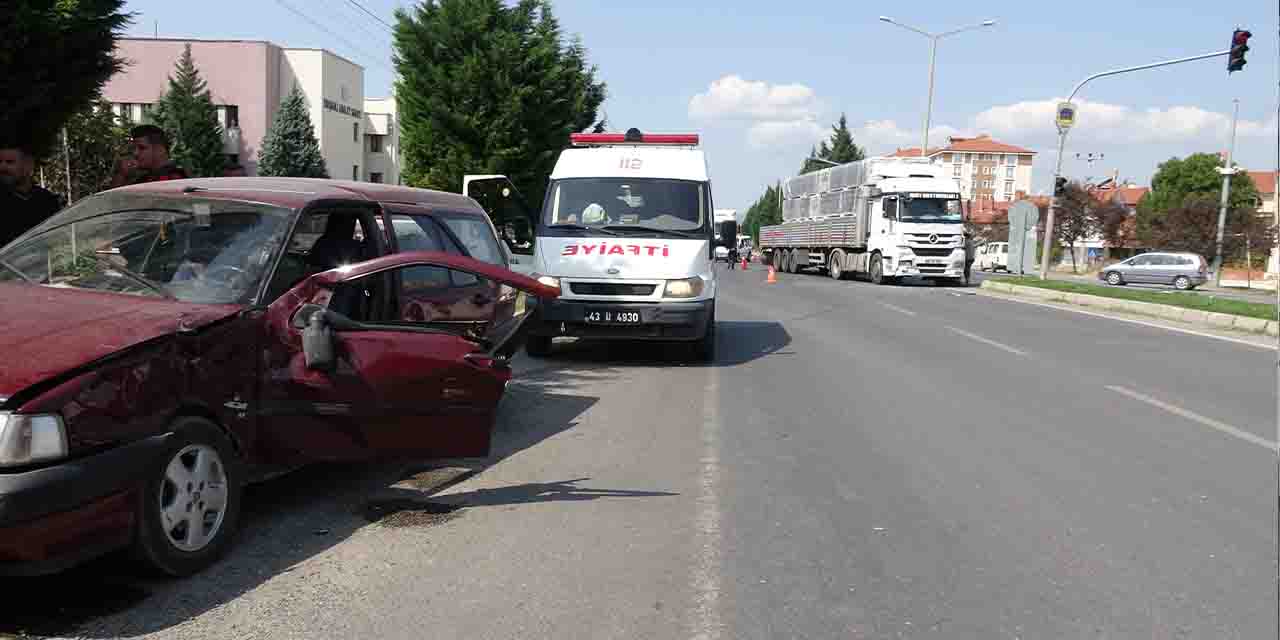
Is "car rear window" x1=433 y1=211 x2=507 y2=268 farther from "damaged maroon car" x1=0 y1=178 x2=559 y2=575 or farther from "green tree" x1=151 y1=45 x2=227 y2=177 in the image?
"green tree" x1=151 y1=45 x2=227 y2=177

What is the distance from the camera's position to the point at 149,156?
7723mm

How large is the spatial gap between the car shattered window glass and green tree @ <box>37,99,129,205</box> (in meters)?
27.0

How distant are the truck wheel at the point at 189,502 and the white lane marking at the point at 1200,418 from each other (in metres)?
6.72

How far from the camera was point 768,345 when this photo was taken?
43.9 ft

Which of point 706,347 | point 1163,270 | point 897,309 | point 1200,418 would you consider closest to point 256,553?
point 1200,418

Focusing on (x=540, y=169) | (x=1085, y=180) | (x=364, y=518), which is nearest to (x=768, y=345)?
(x=364, y=518)

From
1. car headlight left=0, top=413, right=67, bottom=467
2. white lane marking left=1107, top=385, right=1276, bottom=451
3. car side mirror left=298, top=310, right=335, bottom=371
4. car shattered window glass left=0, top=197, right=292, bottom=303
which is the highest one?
car shattered window glass left=0, top=197, right=292, bottom=303

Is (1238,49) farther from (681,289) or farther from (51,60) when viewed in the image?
(51,60)

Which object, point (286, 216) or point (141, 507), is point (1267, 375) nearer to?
point (286, 216)

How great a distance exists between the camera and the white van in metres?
10.8

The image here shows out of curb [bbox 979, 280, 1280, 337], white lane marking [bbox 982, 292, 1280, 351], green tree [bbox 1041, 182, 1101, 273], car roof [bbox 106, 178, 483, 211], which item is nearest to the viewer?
car roof [bbox 106, 178, 483, 211]

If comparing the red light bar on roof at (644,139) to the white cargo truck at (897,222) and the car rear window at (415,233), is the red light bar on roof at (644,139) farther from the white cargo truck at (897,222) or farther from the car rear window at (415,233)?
the white cargo truck at (897,222)

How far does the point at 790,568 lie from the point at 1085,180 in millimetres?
72480

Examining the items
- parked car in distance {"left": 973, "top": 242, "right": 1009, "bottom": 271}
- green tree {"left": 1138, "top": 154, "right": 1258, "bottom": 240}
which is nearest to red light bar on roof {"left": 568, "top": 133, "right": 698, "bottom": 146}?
parked car in distance {"left": 973, "top": 242, "right": 1009, "bottom": 271}
